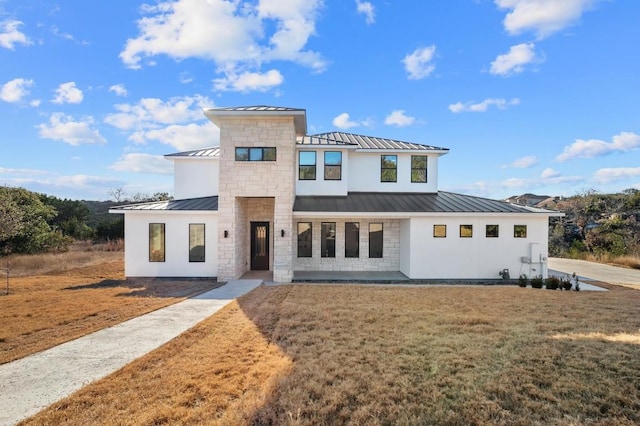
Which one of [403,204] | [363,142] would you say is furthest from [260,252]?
[363,142]

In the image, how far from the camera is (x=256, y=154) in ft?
40.1

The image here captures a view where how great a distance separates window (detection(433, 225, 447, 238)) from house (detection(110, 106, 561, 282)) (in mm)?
41

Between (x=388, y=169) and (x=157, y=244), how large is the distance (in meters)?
11.5

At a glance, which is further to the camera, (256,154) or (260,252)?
(260,252)

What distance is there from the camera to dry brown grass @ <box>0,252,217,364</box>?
590 cm

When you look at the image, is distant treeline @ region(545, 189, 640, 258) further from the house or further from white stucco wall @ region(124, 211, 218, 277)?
white stucco wall @ region(124, 211, 218, 277)

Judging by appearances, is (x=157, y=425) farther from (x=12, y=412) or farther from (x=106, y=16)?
(x=106, y=16)

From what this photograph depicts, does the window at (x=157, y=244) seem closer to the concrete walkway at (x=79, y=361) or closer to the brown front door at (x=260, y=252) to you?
the brown front door at (x=260, y=252)

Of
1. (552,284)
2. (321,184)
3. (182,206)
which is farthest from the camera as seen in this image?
(321,184)

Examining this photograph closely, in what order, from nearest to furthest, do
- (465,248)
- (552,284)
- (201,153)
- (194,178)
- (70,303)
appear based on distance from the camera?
1. (70,303)
2. (552,284)
3. (465,248)
4. (194,178)
5. (201,153)

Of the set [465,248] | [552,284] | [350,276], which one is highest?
[465,248]

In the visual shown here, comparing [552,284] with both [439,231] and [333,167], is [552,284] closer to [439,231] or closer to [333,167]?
[439,231]

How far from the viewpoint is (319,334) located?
5.84 metres

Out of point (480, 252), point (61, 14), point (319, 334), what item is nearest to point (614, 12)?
point (480, 252)
